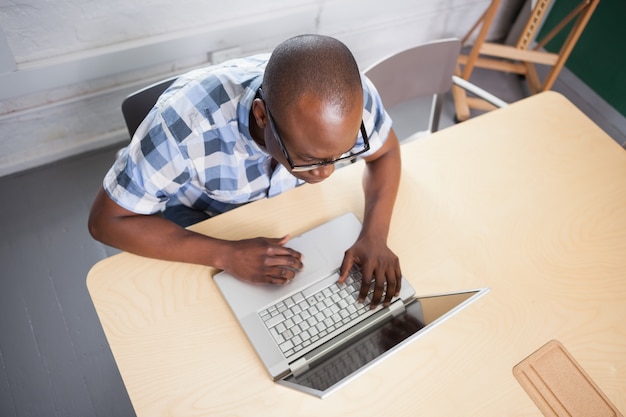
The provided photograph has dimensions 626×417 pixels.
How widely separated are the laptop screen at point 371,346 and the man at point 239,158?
0.07 metres

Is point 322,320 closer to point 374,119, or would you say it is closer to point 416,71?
point 374,119

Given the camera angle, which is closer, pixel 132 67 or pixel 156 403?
pixel 156 403

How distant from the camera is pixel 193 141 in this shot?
98cm

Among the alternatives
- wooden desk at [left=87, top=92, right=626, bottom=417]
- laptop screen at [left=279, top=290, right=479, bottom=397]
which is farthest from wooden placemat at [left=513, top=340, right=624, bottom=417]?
laptop screen at [left=279, top=290, right=479, bottom=397]

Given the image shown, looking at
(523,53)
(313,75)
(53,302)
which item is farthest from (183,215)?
(523,53)

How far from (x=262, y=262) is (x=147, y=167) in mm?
317

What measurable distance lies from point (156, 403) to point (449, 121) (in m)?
2.15

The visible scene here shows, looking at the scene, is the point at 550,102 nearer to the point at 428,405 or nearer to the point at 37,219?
the point at 428,405

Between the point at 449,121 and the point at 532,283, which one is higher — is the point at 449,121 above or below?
below

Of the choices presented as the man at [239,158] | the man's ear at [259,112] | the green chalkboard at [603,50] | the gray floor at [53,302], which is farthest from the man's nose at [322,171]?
the green chalkboard at [603,50]

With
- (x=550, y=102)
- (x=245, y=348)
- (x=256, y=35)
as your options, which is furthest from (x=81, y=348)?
(x=550, y=102)

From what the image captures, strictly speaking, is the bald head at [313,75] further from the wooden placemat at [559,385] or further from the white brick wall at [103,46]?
the white brick wall at [103,46]

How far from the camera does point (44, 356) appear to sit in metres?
1.59

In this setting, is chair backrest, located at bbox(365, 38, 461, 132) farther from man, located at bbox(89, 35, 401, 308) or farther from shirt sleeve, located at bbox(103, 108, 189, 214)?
shirt sleeve, located at bbox(103, 108, 189, 214)
